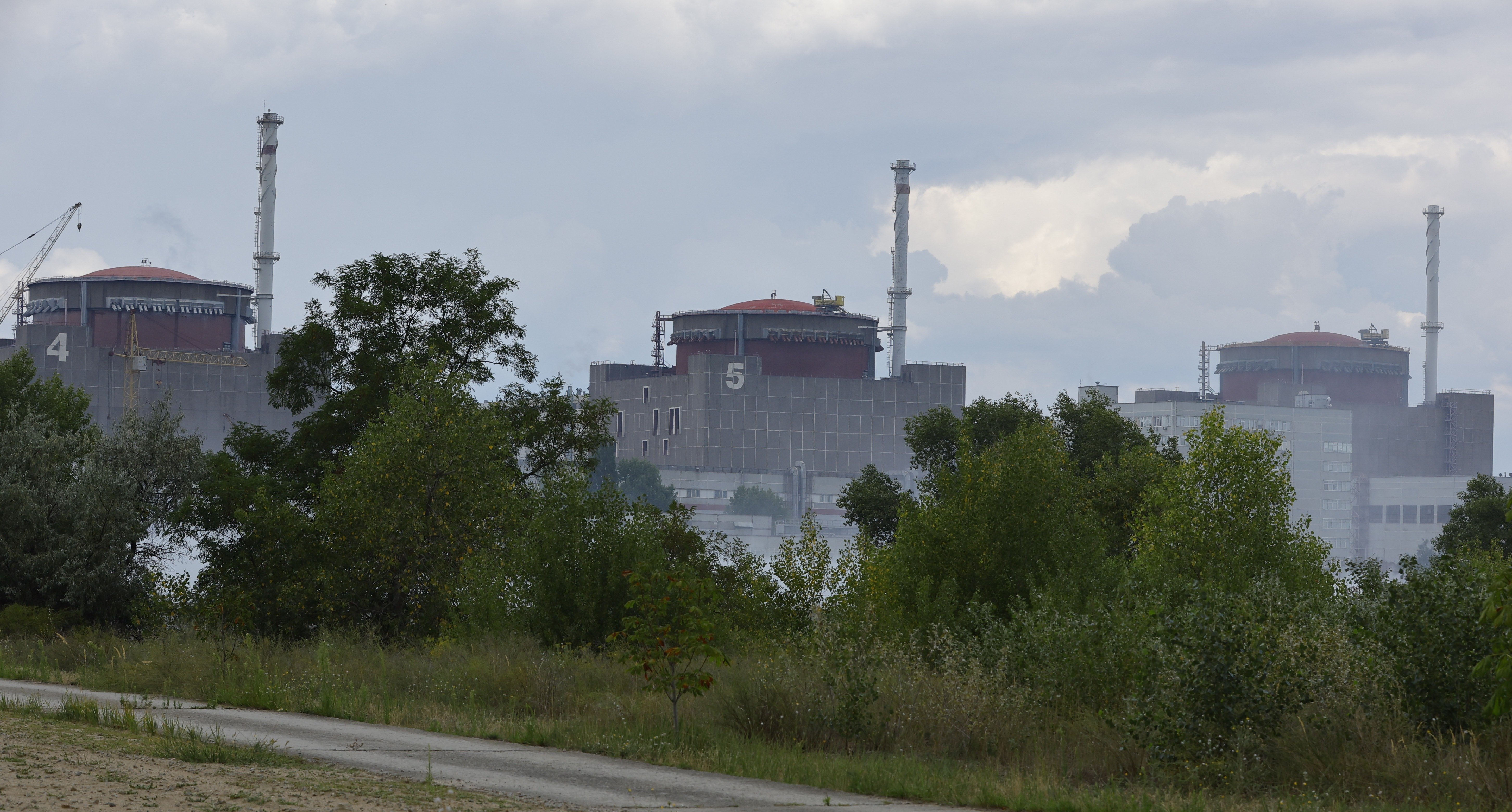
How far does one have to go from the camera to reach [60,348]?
495 ft

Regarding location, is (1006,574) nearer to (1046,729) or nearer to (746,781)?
(1046,729)

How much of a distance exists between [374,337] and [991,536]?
20.7 m

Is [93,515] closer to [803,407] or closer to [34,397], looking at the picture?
[34,397]

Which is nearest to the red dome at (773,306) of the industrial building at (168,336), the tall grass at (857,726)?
the industrial building at (168,336)

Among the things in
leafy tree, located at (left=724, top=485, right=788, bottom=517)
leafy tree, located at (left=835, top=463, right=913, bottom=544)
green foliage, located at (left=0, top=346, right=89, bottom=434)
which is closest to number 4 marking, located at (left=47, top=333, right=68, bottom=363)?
leafy tree, located at (left=724, top=485, right=788, bottom=517)

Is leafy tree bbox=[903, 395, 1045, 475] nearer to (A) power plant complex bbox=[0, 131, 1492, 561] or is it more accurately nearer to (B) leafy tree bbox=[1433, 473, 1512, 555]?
(B) leafy tree bbox=[1433, 473, 1512, 555]

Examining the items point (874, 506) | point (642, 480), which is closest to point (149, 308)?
point (642, 480)

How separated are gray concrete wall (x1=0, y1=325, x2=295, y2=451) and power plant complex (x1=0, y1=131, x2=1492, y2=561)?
2.58 meters

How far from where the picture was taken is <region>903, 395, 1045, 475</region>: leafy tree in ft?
204

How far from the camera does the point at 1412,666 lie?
13.9 metres

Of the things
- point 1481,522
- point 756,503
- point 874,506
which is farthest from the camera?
point 756,503

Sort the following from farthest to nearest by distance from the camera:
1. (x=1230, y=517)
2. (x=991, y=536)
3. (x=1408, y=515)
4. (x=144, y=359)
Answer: (x=1408, y=515) → (x=144, y=359) → (x=1230, y=517) → (x=991, y=536)

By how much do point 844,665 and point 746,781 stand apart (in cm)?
301

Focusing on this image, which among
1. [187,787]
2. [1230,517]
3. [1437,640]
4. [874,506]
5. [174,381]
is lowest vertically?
[187,787]
